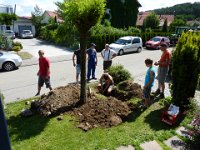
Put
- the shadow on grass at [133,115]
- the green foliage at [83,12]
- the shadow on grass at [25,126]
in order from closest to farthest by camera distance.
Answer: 1. the shadow on grass at [25,126]
2. the green foliage at [83,12]
3. the shadow on grass at [133,115]

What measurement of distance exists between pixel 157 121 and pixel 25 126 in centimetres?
378

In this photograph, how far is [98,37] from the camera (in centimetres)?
2372

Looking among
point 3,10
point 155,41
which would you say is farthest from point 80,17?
point 3,10

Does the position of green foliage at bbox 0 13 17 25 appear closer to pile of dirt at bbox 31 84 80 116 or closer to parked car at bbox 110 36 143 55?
parked car at bbox 110 36 143 55

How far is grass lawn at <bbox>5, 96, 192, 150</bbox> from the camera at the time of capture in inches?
221

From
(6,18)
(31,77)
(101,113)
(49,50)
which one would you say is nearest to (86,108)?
(101,113)

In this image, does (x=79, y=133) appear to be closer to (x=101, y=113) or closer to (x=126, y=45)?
(x=101, y=113)

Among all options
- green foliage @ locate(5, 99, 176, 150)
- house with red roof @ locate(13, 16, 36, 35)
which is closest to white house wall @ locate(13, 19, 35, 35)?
house with red roof @ locate(13, 16, 36, 35)

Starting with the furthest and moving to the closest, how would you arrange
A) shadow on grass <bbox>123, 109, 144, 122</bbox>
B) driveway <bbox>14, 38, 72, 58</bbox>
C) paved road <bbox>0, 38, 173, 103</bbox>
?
driveway <bbox>14, 38, 72, 58</bbox> < paved road <bbox>0, 38, 173, 103</bbox> < shadow on grass <bbox>123, 109, 144, 122</bbox>

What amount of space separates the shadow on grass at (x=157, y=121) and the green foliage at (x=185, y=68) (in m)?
0.60

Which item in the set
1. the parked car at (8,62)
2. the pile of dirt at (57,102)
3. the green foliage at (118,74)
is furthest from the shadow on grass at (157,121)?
the parked car at (8,62)

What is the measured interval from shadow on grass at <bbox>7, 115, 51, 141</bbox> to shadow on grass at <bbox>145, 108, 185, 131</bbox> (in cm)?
297

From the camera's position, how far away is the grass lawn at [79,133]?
562cm

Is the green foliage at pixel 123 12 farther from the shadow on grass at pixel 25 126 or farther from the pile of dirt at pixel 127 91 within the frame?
the shadow on grass at pixel 25 126
